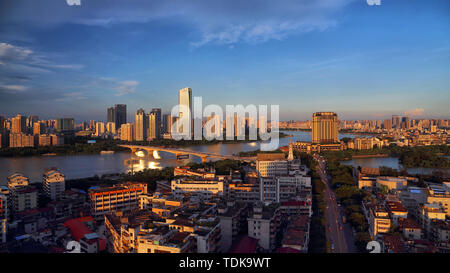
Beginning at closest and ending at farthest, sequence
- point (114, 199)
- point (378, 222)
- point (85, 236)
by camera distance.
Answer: point (85, 236) → point (378, 222) → point (114, 199)

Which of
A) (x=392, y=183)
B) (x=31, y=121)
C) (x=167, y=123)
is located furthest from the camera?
(x=167, y=123)

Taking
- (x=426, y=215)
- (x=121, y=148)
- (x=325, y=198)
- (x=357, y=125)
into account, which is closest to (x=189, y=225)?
(x=426, y=215)

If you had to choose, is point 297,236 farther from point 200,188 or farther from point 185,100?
point 185,100

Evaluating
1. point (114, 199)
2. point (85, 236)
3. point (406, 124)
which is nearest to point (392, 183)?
point (114, 199)

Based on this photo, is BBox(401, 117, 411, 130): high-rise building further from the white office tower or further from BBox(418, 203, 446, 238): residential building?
BBox(418, 203, 446, 238): residential building

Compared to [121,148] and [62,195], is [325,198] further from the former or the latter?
[121,148]

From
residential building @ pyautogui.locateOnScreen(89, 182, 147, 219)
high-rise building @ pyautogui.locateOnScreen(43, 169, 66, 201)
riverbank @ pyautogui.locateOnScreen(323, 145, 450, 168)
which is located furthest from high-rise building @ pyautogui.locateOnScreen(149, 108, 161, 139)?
residential building @ pyautogui.locateOnScreen(89, 182, 147, 219)
